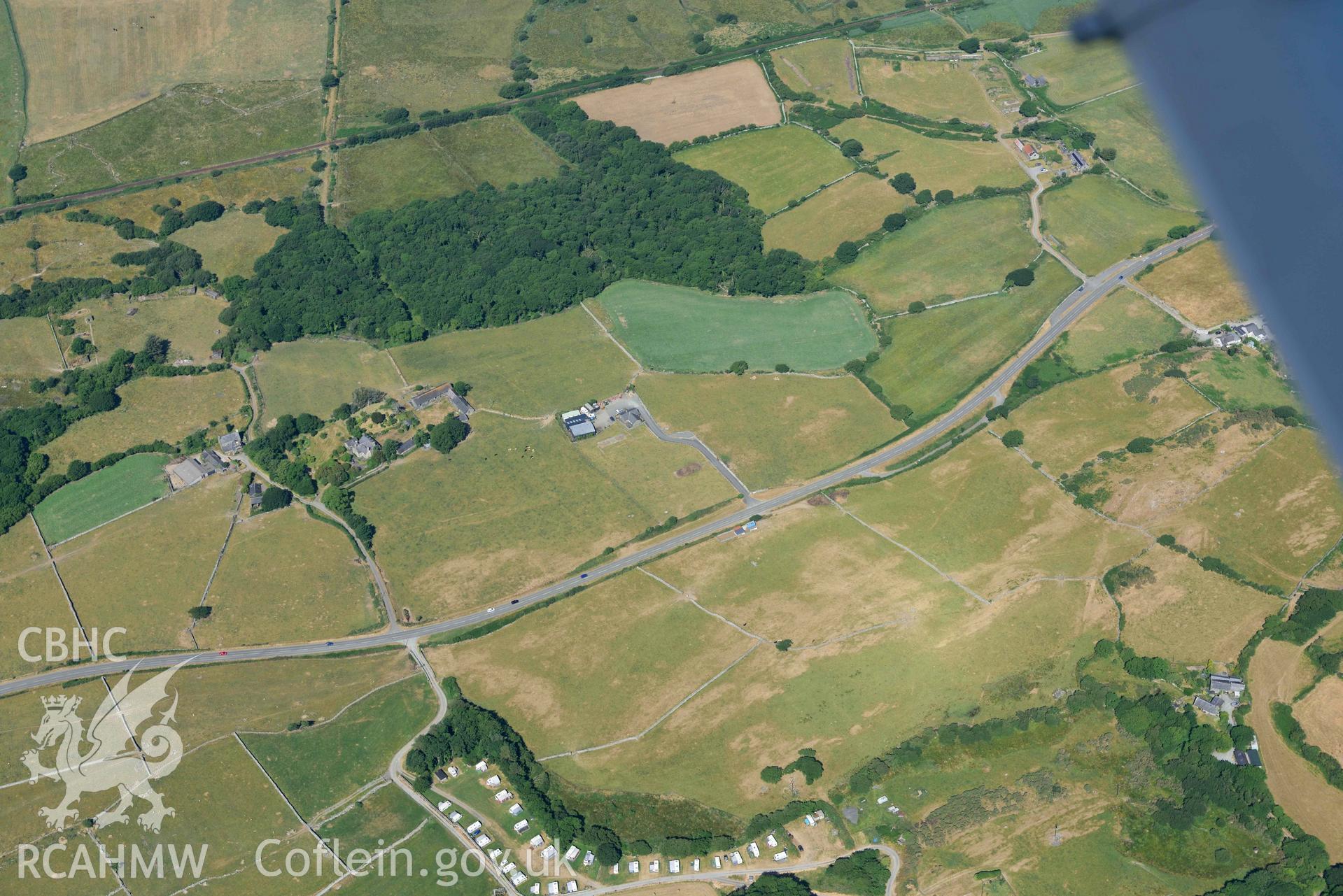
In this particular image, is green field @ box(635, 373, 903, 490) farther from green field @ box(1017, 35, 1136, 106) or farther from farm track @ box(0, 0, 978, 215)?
green field @ box(1017, 35, 1136, 106)

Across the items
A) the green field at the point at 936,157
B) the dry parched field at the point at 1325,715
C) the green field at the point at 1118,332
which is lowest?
the dry parched field at the point at 1325,715

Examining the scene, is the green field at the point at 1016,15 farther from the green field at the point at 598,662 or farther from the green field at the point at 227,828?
the green field at the point at 227,828

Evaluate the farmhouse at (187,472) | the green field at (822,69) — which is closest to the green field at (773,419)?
the farmhouse at (187,472)

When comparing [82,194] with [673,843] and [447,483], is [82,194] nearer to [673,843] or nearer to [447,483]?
[447,483]

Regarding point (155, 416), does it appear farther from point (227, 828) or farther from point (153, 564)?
point (227, 828)

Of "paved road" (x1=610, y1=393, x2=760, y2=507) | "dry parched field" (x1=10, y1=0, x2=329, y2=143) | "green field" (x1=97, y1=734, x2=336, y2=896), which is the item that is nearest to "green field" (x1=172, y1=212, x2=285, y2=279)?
"dry parched field" (x1=10, y1=0, x2=329, y2=143)
